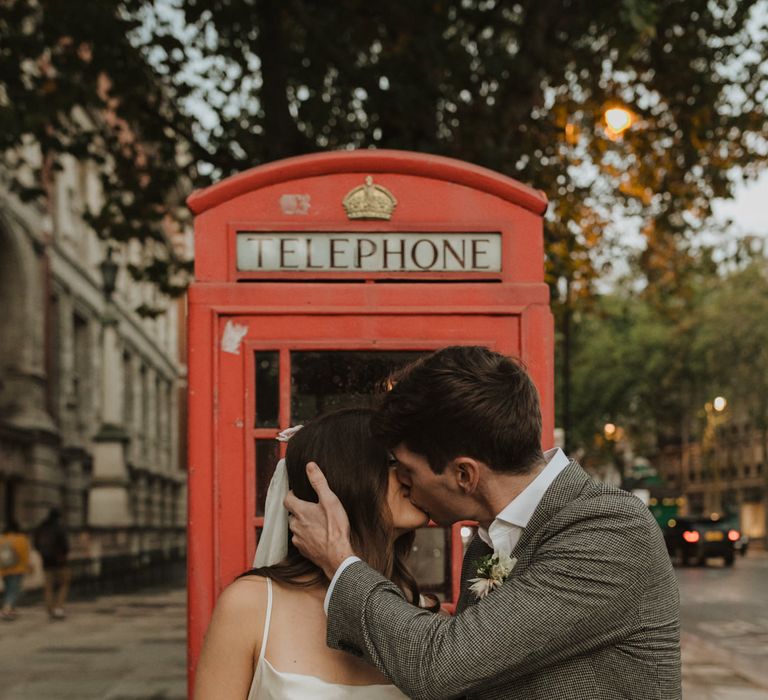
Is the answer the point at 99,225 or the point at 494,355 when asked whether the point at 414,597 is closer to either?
the point at 494,355

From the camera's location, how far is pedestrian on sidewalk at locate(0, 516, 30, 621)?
15.6 metres

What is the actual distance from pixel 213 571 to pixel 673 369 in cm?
4076

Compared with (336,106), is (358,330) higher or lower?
lower

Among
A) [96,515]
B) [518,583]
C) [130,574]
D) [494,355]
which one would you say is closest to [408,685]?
[518,583]

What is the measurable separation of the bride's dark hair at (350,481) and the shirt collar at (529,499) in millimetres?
300

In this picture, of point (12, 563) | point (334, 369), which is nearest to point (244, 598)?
point (334, 369)

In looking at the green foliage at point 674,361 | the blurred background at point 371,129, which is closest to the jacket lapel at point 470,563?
the blurred background at point 371,129

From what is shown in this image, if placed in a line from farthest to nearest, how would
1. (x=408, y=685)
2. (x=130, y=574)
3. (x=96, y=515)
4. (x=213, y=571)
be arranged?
(x=130, y=574) → (x=96, y=515) → (x=213, y=571) → (x=408, y=685)

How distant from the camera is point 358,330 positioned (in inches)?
149

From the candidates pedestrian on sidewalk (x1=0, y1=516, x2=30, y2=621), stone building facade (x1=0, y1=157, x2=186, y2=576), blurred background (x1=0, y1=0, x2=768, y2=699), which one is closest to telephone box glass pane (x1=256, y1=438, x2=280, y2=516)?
blurred background (x1=0, y1=0, x2=768, y2=699)

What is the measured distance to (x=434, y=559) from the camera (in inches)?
155

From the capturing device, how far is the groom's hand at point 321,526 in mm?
2320

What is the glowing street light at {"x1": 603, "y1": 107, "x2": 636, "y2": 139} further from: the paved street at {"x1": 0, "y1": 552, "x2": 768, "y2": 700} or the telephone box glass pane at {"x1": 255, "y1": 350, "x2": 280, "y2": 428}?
the telephone box glass pane at {"x1": 255, "y1": 350, "x2": 280, "y2": 428}

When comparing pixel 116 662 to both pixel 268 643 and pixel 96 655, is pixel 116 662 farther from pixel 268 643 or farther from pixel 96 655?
pixel 268 643
